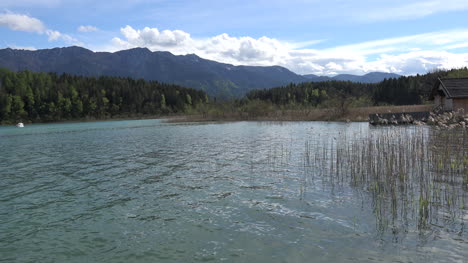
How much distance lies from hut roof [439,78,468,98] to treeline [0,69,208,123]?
70.3 meters

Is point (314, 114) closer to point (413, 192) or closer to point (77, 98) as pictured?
point (413, 192)

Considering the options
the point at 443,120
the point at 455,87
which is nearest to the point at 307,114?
the point at 455,87

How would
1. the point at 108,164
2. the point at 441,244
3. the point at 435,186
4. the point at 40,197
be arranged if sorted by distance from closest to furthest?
the point at 441,244, the point at 435,186, the point at 40,197, the point at 108,164

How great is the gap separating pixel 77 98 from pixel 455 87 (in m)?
130

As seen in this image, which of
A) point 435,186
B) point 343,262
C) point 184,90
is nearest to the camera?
point 343,262

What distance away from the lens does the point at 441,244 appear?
725 cm

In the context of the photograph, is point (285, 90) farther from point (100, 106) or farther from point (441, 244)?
point (441, 244)

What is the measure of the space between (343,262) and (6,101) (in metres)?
131

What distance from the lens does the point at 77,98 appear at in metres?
131

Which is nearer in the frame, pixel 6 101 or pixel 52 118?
pixel 6 101

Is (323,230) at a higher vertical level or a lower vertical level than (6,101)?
lower

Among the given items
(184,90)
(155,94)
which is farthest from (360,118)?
(184,90)

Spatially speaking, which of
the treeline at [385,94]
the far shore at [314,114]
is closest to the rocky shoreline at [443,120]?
the far shore at [314,114]

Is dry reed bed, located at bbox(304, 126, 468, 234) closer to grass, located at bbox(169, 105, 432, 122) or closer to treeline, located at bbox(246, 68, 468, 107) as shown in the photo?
grass, located at bbox(169, 105, 432, 122)
